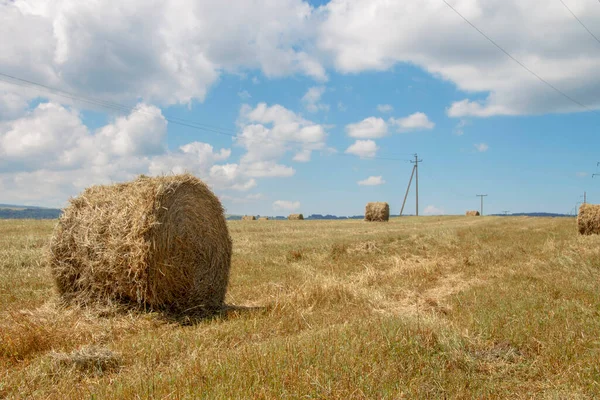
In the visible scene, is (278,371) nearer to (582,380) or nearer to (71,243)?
(582,380)

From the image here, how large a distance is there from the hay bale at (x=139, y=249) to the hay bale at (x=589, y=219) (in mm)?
22407

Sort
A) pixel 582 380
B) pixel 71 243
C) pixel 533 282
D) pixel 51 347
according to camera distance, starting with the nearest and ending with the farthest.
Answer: pixel 582 380, pixel 51 347, pixel 71 243, pixel 533 282

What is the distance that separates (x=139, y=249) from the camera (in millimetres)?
8094

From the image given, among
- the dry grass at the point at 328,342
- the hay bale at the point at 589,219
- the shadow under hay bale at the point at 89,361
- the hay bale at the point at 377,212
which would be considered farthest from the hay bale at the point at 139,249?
the hay bale at the point at 377,212

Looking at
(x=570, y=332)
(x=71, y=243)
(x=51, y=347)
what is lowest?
(x=51, y=347)

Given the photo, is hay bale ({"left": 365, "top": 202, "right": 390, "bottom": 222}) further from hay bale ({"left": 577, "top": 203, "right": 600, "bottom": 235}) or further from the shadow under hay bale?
the shadow under hay bale

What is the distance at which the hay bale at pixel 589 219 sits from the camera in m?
24.2

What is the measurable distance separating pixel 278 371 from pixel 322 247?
13018 mm

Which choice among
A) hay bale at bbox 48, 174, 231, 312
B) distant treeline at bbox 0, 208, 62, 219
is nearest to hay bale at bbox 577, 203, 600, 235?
hay bale at bbox 48, 174, 231, 312

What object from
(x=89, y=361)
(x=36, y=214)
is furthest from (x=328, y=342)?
(x=36, y=214)

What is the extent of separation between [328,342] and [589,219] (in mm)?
24024

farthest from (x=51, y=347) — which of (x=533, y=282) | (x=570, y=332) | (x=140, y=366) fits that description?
(x=533, y=282)

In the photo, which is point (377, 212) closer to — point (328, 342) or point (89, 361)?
point (328, 342)

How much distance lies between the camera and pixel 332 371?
15.7 ft
